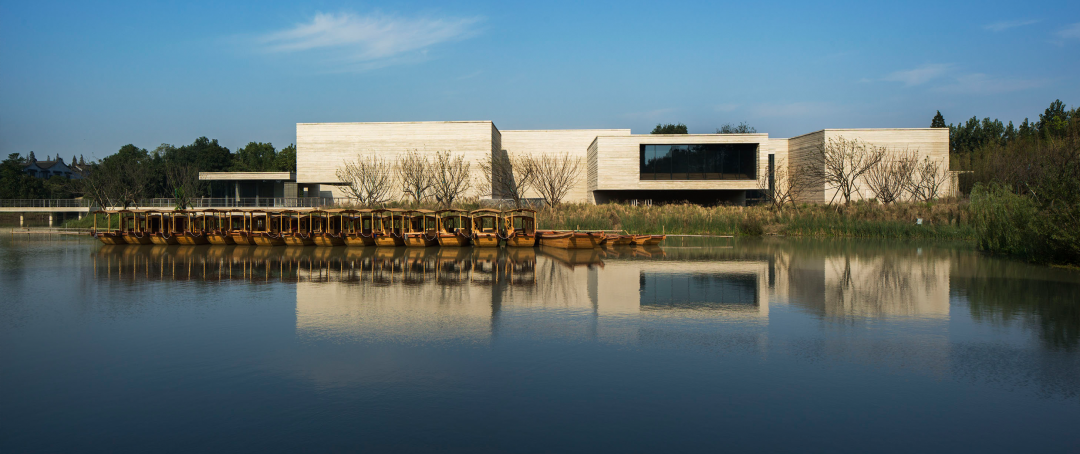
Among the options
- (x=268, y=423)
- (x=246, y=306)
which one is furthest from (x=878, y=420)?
(x=246, y=306)

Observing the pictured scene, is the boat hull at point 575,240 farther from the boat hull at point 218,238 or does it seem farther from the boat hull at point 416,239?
the boat hull at point 218,238

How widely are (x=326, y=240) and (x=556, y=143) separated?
124 feet

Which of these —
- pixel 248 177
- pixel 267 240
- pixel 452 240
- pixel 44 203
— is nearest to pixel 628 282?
pixel 452 240

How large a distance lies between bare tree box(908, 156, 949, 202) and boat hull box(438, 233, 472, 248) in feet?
126

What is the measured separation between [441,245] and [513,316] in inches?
811

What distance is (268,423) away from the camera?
769 centimetres

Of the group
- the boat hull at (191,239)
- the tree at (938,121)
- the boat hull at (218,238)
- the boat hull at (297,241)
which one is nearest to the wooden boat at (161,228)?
the boat hull at (191,239)

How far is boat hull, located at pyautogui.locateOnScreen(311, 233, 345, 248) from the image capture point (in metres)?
34.6

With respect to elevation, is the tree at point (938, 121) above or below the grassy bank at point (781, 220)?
above

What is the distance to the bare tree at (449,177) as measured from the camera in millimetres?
57263

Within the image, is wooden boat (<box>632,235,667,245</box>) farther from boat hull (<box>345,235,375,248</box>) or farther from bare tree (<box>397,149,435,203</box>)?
bare tree (<box>397,149,435,203</box>)

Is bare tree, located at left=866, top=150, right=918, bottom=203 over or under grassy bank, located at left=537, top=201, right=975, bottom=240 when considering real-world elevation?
over

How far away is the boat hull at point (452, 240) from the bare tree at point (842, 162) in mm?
31651

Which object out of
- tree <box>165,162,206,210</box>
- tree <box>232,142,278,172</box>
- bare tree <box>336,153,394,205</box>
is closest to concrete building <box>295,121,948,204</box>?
bare tree <box>336,153,394,205</box>
